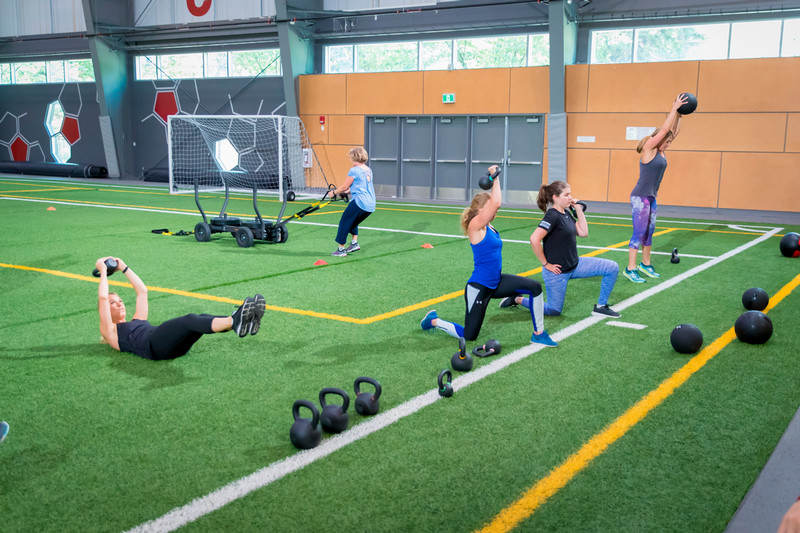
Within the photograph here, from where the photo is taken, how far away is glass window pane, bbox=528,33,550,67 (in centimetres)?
2128

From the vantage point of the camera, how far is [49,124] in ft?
105

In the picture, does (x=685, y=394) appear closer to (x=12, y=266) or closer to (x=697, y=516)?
(x=697, y=516)

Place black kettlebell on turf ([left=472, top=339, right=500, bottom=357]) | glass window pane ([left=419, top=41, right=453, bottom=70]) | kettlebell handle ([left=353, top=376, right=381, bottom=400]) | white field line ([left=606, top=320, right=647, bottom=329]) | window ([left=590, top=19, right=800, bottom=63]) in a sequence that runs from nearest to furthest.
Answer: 1. kettlebell handle ([left=353, top=376, right=381, bottom=400])
2. black kettlebell on turf ([left=472, top=339, right=500, bottom=357])
3. white field line ([left=606, top=320, right=647, bottom=329])
4. window ([left=590, top=19, right=800, bottom=63])
5. glass window pane ([left=419, top=41, right=453, bottom=70])

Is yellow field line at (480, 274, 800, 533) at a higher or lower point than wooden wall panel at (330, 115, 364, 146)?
lower

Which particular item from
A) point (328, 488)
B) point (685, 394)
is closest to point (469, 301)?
point (685, 394)

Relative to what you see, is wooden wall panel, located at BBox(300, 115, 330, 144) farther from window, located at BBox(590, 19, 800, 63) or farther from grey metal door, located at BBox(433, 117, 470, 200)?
window, located at BBox(590, 19, 800, 63)

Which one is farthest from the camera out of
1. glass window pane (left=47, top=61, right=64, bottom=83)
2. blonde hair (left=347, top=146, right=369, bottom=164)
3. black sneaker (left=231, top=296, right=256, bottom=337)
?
glass window pane (left=47, top=61, right=64, bottom=83)

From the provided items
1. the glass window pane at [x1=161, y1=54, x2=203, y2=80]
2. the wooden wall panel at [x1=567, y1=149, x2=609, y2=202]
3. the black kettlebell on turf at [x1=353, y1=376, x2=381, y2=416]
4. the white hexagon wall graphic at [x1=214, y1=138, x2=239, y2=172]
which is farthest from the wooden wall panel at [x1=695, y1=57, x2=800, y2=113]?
the glass window pane at [x1=161, y1=54, x2=203, y2=80]

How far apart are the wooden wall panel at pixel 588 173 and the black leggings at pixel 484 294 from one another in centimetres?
1568

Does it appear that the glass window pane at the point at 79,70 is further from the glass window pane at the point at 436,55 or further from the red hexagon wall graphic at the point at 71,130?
the glass window pane at the point at 436,55

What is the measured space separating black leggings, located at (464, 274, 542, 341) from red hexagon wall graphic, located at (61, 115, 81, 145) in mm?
30261

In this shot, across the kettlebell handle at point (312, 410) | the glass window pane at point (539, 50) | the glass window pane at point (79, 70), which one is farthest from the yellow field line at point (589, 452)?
the glass window pane at point (79, 70)

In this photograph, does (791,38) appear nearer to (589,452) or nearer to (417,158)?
(417,158)

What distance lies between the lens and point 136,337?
539 centimetres
